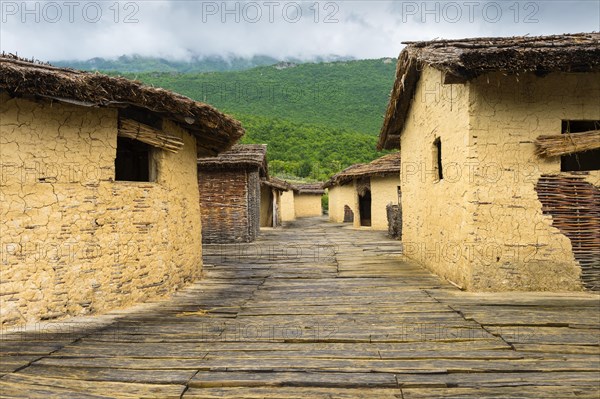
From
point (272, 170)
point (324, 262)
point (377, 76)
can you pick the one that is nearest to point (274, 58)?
point (377, 76)

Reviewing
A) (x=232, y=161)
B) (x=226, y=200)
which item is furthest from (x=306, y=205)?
(x=232, y=161)

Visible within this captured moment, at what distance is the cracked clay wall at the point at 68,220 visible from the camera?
4.24 m

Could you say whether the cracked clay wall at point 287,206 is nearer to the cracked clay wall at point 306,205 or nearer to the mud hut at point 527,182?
the cracked clay wall at point 306,205

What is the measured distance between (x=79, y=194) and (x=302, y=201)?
32.0 meters

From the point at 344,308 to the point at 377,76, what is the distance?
64.6 meters

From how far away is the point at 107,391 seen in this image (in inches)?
112

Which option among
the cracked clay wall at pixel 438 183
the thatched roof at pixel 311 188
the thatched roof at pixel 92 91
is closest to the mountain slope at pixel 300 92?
the thatched roof at pixel 311 188

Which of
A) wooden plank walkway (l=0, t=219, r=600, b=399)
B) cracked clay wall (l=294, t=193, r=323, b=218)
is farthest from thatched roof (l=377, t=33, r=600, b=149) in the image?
cracked clay wall (l=294, t=193, r=323, b=218)

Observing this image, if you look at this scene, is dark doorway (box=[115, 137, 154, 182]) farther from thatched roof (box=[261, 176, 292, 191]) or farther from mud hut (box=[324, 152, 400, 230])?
thatched roof (box=[261, 176, 292, 191])

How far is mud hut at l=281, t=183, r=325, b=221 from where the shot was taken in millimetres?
31173

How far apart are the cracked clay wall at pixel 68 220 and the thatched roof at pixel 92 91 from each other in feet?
1.09

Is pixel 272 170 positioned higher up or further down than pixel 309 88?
further down

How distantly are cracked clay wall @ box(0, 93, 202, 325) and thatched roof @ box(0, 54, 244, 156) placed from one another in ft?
1.09

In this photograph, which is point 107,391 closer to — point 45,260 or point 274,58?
point 45,260
